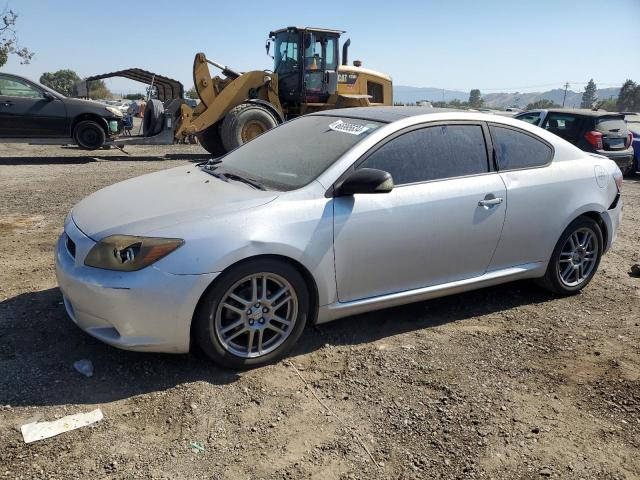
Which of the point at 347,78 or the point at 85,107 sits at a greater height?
the point at 347,78

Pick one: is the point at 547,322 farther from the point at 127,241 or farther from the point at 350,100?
the point at 350,100

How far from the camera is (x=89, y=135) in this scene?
12859 mm

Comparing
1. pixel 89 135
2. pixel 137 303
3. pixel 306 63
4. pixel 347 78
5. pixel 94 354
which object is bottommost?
pixel 94 354

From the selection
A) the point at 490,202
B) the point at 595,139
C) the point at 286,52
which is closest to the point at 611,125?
the point at 595,139

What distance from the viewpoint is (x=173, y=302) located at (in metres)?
2.95

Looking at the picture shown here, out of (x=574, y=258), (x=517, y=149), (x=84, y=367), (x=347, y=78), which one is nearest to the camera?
(x=84, y=367)

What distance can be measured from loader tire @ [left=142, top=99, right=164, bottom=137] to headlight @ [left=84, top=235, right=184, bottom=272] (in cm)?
1131

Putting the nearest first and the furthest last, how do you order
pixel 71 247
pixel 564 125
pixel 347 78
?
pixel 71 247 < pixel 564 125 < pixel 347 78

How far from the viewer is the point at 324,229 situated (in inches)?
131

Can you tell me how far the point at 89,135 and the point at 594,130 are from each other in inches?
442

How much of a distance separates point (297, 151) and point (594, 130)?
934cm

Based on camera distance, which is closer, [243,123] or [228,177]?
[228,177]

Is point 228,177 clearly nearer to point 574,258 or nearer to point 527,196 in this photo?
point 527,196

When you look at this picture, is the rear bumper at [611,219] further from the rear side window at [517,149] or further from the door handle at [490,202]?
the door handle at [490,202]
